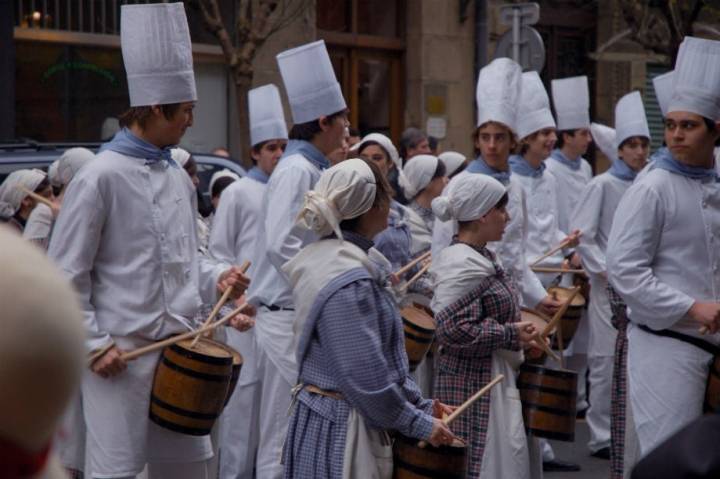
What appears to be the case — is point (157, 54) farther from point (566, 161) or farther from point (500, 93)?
point (566, 161)

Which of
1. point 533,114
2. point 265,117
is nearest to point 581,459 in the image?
point 533,114

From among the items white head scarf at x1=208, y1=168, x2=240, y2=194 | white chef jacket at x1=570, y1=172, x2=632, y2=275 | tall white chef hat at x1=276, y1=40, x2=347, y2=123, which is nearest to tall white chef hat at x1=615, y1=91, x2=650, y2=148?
white chef jacket at x1=570, y1=172, x2=632, y2=275

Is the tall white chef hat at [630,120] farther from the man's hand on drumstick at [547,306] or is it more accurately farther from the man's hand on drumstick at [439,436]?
the man's hand on drumstick at [439,436]

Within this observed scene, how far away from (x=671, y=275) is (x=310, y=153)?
1880mm

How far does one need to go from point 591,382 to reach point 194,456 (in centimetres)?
514

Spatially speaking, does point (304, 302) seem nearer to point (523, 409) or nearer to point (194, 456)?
point (194, 456)

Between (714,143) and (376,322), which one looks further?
(714,143)

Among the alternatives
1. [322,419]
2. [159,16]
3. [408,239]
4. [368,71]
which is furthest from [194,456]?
[368,71]

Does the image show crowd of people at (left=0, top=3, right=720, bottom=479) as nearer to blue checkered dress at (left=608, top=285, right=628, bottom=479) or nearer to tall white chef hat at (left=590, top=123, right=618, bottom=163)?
blue checkered dress at (left=608, top=285, right=628, bottom=479)

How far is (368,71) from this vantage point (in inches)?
786

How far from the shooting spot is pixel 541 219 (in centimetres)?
1000

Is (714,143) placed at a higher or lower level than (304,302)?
higher

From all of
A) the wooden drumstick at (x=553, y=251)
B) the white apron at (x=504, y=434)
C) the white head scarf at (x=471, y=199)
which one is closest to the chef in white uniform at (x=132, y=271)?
the white apron at (x=504, y=434)

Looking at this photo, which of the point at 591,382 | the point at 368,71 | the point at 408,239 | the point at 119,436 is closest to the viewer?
the point at 119,436
